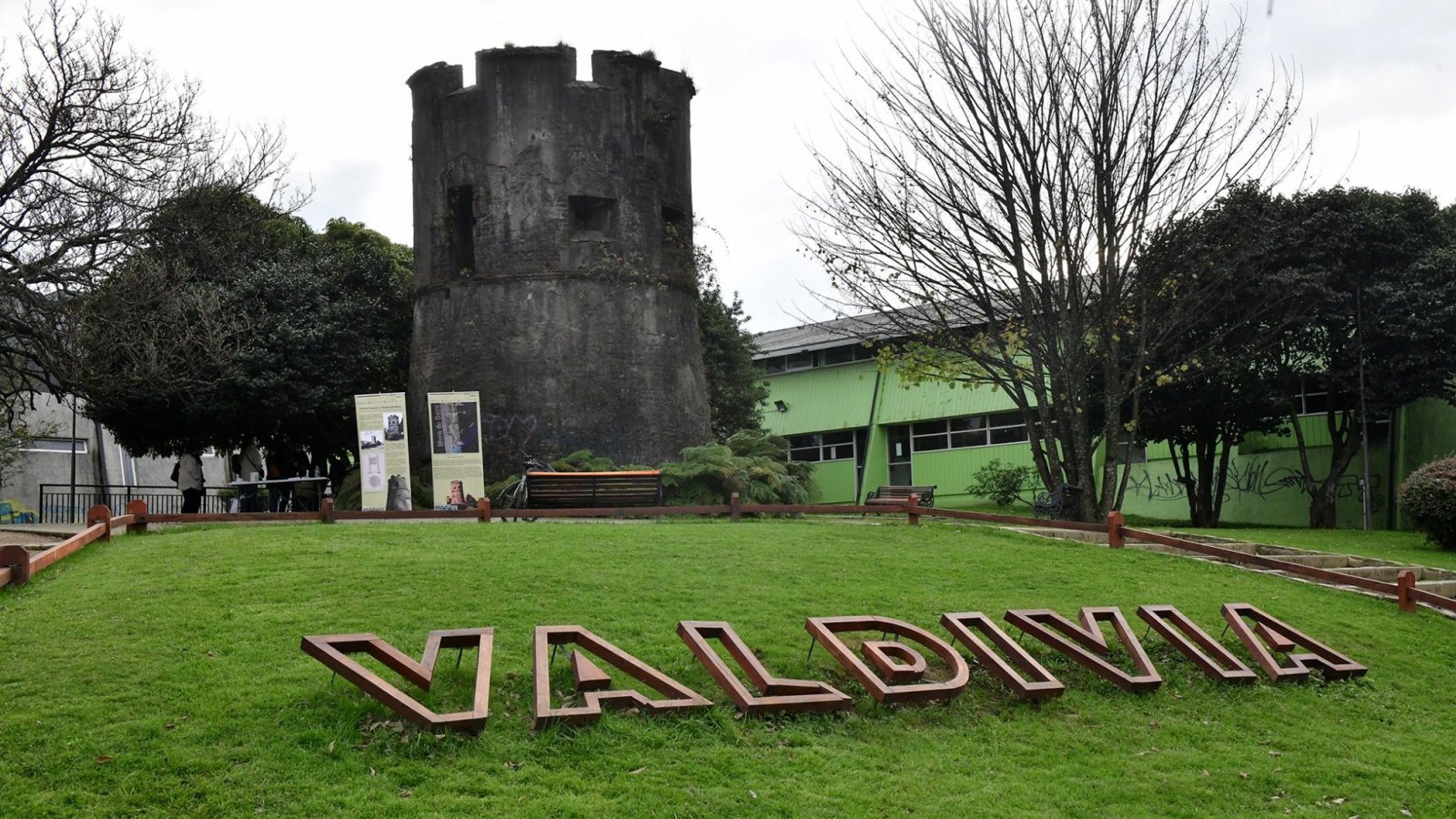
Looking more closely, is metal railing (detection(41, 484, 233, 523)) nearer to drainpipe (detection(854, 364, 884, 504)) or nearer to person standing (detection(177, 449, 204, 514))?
person standing (detection(177, 449, 204, 514))

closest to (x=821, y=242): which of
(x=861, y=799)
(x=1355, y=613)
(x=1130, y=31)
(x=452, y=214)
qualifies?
(x=1130, y=31)

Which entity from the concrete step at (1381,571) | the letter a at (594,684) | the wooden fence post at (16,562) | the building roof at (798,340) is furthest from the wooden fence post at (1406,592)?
the building roof at (798,340)

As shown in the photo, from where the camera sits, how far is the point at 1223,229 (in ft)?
78.4

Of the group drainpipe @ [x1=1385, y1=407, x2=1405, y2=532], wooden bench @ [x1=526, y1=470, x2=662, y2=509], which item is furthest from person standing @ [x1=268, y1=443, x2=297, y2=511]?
drainpipe @ [x1=1385, y1=407, x2=1405, y2=532]

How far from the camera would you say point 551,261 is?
2320 cm

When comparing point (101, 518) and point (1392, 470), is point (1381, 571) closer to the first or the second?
point (1392, 470)

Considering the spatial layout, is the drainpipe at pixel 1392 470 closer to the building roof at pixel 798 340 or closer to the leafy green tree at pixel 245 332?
the building roof at pixel 798 340

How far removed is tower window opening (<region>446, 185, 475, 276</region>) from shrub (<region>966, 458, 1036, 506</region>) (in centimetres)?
1527

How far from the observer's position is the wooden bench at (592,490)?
18688 mm

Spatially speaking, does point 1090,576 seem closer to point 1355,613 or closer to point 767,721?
Result: point 1355,613

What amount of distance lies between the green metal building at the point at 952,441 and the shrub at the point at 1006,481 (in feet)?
4.21

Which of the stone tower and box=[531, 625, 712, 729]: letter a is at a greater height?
the stone tower

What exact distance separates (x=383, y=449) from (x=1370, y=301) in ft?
57.1

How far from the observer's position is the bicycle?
1916 centimetres
